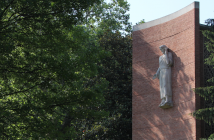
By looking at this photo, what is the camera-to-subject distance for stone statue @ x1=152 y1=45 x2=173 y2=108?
16.3m

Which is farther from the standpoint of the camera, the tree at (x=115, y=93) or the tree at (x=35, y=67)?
the tree at (x=115, y=93)

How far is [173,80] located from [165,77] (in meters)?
0.39

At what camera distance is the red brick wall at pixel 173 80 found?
15508 mm

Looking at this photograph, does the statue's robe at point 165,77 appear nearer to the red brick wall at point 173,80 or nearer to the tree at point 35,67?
the red brick wall at point 173,80

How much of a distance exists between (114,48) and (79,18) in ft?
44.0

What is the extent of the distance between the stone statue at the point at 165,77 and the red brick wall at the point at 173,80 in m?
0.20

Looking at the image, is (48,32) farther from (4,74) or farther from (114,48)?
(114,48)

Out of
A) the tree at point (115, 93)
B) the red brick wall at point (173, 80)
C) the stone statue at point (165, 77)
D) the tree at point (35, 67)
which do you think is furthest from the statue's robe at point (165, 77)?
the tree at point (35, 67)

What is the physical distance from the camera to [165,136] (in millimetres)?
16375

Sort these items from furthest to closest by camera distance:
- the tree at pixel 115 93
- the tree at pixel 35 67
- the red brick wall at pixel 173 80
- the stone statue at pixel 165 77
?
the tree at pixel 115 93 < the stone statue at pixel 165 77 < the red brick wall at pixel 173 80 < the tree at pixel 35 67

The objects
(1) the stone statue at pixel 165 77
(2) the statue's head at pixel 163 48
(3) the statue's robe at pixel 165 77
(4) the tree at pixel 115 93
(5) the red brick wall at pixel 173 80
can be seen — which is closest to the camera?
(5) the red brick wall at pixel 173 80

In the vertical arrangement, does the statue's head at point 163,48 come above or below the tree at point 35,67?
above

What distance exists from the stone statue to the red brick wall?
0.20 meters

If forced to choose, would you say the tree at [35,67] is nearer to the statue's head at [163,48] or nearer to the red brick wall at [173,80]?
the red brick wall at [173,80]
